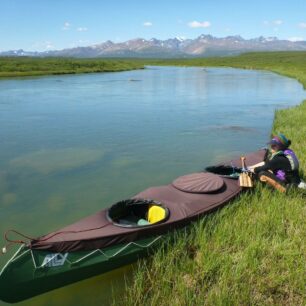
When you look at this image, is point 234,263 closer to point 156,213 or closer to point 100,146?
Result: point 156,213

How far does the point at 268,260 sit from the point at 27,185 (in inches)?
318

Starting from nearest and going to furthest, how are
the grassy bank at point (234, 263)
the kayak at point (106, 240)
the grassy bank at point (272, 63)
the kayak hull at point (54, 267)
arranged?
the grassy bank at point (234, 263)
the kayak hull at point (54, 267)
the kayak at point (106, 240)
the grassy bank at point (272, 63)

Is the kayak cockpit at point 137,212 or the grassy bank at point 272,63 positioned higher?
the grassy bank at point 272,63

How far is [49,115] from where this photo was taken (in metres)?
24.3

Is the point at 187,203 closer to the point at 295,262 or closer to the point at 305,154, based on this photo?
the point at 295,262

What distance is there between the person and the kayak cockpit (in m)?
2.90

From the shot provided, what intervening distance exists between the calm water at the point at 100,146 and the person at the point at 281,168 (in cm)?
408

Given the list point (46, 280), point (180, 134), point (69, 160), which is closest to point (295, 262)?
point (46, 280)

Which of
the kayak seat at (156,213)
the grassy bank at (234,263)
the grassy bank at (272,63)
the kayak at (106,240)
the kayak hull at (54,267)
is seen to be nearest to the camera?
the grassy bank at (234,263)

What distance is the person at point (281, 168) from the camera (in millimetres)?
8742

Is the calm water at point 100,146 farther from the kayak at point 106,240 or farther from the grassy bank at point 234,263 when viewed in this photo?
the grassy bank at point 234,263

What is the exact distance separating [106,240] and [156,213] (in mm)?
1537

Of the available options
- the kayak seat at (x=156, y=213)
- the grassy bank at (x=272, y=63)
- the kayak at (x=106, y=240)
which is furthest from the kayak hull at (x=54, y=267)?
the grassy bank at (x=272, y=63)

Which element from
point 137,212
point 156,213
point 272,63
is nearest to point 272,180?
point 156,213
